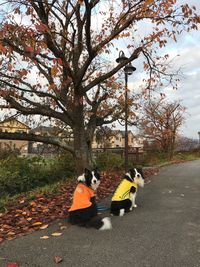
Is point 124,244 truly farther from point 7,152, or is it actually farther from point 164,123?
point 164,123

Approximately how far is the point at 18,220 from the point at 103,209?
2.10 meters

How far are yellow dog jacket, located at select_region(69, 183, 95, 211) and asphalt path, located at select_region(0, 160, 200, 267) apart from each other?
1.46ft

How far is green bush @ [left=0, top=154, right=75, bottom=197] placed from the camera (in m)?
11.7

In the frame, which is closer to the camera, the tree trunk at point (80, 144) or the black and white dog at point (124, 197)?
the black and white dog at point (124, 197)

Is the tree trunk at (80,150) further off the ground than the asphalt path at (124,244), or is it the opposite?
the tree trunk at (80,150)

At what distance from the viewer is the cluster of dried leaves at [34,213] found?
21.5 feet

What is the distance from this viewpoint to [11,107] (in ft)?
39.2

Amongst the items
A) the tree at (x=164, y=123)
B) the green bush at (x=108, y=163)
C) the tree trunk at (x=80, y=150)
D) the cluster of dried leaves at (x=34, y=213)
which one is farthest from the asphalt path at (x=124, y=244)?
the tree at (x=164, y=123)

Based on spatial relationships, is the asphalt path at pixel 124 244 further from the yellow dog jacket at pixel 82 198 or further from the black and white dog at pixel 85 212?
the yellow dog jacket at pixel 82 198

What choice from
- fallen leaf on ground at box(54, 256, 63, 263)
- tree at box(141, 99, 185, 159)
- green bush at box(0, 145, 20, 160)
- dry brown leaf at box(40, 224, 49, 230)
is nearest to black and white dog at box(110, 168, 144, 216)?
dry brown leaf at box(40, 224, 49, 230)

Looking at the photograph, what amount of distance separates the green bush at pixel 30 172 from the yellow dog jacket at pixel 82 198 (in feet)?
16.9

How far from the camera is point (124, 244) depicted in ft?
17.9

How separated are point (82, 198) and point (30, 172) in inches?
289

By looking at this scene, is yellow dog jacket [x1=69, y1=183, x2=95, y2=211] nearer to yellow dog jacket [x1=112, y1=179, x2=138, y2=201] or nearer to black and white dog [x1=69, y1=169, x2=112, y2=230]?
black and white dog [x1=69, y1=169, x2=112, y2=230]
